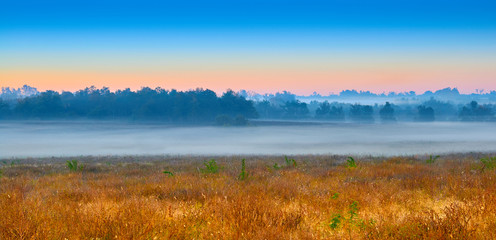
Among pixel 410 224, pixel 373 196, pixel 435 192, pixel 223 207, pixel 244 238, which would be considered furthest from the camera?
pixel 435 192

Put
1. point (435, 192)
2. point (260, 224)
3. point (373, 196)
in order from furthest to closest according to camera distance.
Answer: point (435, 192) < point (373, 196) < point (260, 224)

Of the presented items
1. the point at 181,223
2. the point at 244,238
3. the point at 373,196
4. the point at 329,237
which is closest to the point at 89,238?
the point at 181,223

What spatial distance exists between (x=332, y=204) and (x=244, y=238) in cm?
288

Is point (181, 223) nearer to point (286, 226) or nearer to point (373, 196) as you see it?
point (286, 226)

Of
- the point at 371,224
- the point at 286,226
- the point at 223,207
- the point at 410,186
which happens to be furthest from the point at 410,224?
the point at 410,186

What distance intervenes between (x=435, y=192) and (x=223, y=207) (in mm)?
5018

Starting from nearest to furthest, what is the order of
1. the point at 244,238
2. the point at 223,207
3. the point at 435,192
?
the point at 244,238 → the point at 223,207 → the point at 435,192

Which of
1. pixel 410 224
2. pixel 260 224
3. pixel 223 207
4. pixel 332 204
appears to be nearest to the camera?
pixel 410 224

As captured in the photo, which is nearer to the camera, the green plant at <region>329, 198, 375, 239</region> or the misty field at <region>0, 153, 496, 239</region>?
the misty field at <region>0, 153, 496, 239</region>

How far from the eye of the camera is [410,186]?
8789 mm

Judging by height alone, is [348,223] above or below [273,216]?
below

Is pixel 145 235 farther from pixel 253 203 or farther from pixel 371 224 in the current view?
pixel 371 224

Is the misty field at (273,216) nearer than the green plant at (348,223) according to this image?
Yes

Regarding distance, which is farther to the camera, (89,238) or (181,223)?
(181,223)
